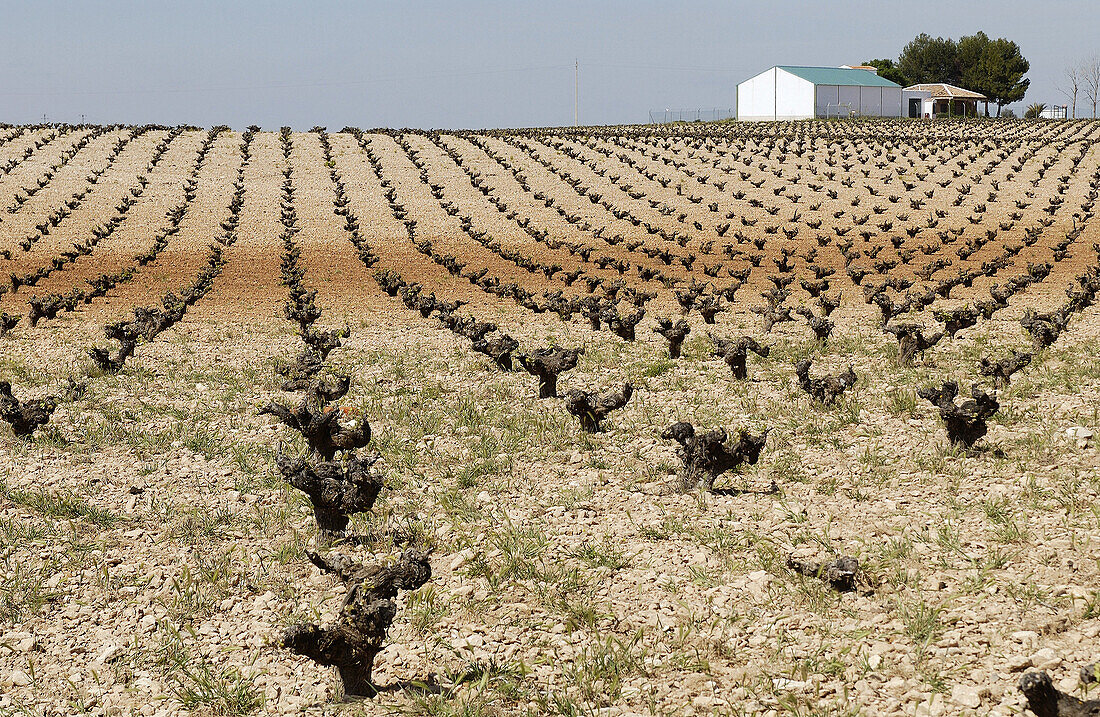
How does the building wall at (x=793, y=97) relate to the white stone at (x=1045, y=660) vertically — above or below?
above

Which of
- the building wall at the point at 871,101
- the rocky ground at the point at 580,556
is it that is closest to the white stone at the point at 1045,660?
the rocky ground at the point at 580,556

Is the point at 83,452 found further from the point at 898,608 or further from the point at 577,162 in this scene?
the point at 577,162

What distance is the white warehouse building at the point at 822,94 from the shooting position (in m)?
103

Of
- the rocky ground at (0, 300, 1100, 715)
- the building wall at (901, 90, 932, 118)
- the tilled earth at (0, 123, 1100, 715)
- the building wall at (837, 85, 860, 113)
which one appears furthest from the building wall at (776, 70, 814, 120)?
the rocky ground at (0, 300, 1100, 715)

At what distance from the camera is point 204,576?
766cm

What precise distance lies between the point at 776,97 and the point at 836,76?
7312 millimetres

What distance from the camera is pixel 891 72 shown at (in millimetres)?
123875

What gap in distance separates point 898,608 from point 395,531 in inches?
167

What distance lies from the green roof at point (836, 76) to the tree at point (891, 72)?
14117mm

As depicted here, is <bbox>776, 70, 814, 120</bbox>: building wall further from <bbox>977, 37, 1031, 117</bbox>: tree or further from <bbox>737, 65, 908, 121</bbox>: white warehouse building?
<bbox>977, 37, 1031, 117</bbox>: tree

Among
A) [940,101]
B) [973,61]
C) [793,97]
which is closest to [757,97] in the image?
[793,97]

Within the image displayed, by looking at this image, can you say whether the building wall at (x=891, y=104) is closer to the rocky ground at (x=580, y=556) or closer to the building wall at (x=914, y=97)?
the building wall at (x=914, y=97)

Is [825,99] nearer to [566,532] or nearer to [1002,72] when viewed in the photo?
[1002,72]

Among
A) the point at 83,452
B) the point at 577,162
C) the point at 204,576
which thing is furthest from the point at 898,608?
the point at 577,162
